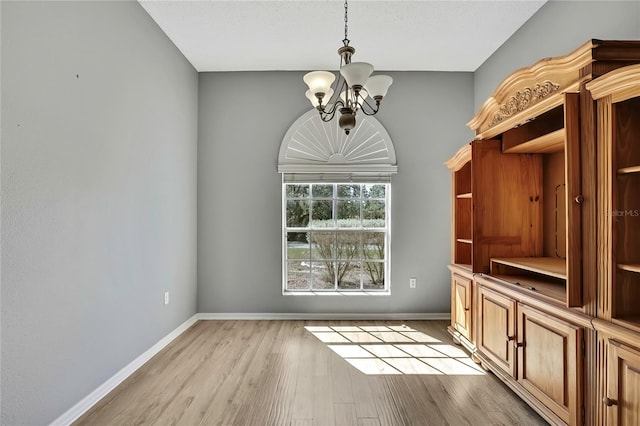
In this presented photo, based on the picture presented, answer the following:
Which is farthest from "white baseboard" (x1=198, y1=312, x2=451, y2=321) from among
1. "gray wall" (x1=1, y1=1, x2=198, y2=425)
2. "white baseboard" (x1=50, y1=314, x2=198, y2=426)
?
"gray wall" (x1=1, y1=1, x2=198, y2=425)

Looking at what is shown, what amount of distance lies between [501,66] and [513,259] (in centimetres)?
204

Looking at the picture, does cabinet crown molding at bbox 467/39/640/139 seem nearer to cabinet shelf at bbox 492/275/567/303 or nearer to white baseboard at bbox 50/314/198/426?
cabinet shelf at bbox 492/275/567/303

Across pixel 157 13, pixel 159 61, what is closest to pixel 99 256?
pixel 159 61

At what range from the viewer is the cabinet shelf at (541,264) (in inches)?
77.7

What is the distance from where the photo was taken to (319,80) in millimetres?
2020

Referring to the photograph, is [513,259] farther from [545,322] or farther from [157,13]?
[157,13]

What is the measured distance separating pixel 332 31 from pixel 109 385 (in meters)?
3.44

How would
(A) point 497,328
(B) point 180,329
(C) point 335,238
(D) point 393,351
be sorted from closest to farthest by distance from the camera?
(A) point 497,328 < (D) point 393,351 < (B) point 180,329 < (C) point 335,238

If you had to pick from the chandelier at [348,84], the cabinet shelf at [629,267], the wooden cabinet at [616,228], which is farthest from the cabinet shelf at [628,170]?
the chandelier at [348,84]

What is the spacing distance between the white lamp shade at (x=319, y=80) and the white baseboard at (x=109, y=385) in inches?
97.8

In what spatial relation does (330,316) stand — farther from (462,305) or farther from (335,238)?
(462,305)

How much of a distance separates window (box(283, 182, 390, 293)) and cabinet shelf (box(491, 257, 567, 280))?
5.08ft

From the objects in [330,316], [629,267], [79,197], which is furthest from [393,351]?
[79,197]

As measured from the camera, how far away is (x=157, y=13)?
2.81m
